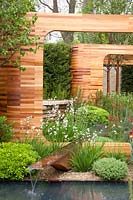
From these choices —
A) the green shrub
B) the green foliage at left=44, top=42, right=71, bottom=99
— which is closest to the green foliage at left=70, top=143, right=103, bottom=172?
the green shrub

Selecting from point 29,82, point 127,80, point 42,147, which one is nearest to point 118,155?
point 42,147

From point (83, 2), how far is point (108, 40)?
2732mm

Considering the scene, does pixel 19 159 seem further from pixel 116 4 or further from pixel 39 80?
pixel 116 4

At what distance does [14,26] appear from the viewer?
7117 millimetres

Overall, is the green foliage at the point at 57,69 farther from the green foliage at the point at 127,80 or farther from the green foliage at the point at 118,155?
the green foliage at the point at 127,80

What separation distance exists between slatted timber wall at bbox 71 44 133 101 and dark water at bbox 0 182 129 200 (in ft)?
20.7

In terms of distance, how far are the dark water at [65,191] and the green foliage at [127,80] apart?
40.0ft

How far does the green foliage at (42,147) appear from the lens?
23.4 feet

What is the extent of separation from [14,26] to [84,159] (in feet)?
7.91

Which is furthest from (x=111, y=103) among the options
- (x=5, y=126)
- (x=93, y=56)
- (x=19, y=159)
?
(x=19, y=159)

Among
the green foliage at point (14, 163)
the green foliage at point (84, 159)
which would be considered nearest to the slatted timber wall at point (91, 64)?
the green foliage at point (84, 159)

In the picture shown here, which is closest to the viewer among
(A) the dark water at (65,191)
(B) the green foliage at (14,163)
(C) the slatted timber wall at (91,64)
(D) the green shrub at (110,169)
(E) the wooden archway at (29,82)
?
(A) the dark water at (65,191)

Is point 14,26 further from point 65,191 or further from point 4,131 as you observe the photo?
point 65,191

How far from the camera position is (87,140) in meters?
7.40
